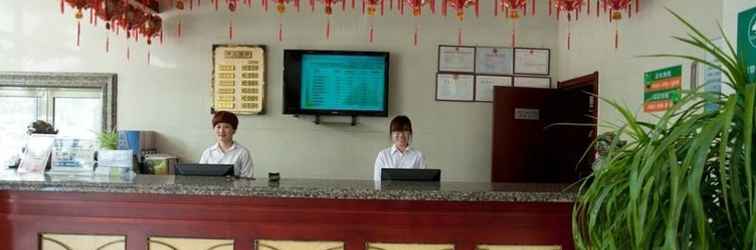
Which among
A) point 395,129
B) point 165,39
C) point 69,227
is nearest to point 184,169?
point 69,227

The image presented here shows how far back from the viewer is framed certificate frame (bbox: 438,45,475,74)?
189 inches

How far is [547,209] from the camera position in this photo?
2.22 metres

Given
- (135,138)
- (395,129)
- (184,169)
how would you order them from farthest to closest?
1. (135,138)
2. (395,129)
3. (184,169)

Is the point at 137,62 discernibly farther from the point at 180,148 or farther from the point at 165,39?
the point at 180,148

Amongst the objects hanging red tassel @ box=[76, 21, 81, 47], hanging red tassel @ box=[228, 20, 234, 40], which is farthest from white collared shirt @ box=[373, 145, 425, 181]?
hanging red tassel @ box=[76, 21, 81, 47]

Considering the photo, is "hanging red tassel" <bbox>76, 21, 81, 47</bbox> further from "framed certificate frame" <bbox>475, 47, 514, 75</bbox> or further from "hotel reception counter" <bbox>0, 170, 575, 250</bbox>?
"framed certificate frame" <bbox>475, 47, 514, 75</bbox>

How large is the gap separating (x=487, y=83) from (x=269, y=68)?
1.93 m

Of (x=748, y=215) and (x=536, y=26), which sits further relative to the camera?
(x=536, y=26)

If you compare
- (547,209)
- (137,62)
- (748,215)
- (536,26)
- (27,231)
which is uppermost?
(536,26)

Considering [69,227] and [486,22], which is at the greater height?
[486,22]

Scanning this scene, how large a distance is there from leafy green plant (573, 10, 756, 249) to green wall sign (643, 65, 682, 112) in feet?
5.85

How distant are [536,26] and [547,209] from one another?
3.03m

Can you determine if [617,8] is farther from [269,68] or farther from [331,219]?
[269,68]

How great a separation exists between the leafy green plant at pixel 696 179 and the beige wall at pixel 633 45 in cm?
162
